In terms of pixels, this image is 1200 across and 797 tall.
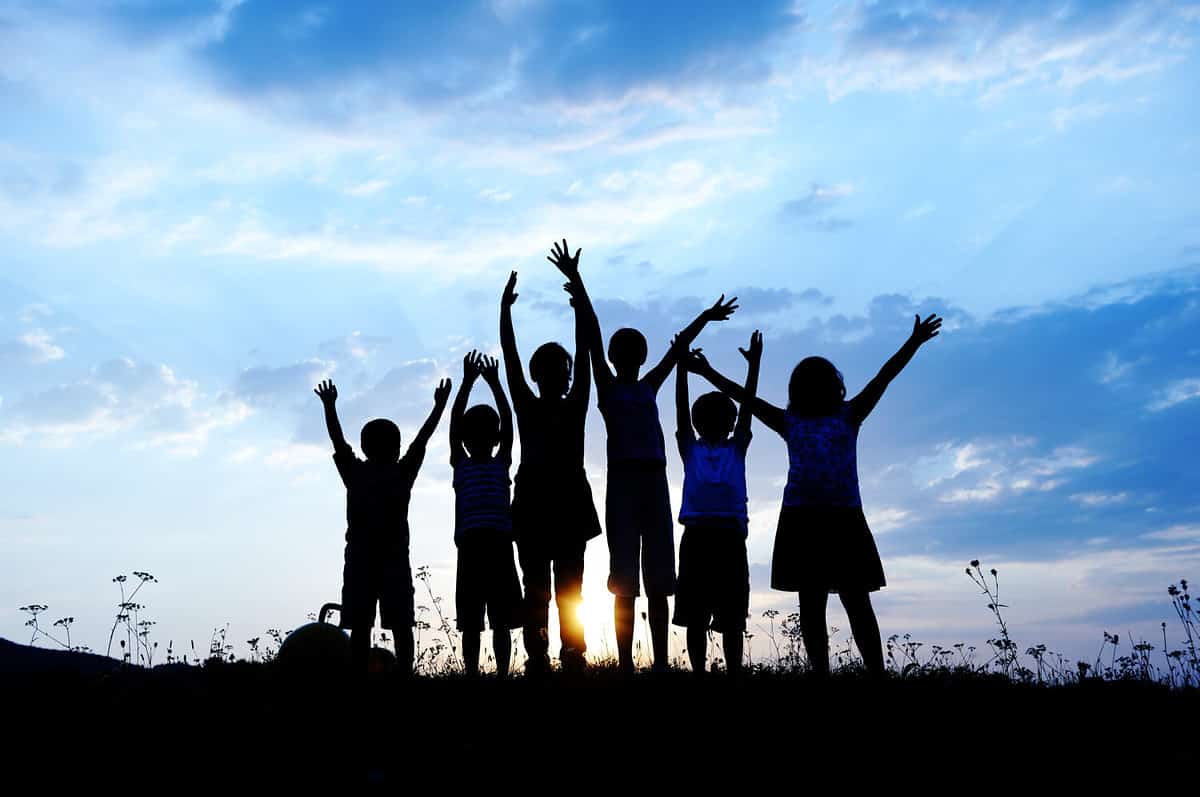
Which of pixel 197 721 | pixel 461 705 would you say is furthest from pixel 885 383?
pixel 197 721

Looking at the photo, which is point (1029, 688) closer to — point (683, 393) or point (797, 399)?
point (797, 399)

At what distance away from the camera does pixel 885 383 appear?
9.02 metres

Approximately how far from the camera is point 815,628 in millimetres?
8797

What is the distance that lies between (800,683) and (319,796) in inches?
183

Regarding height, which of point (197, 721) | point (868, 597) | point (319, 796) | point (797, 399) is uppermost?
point (797, 399)

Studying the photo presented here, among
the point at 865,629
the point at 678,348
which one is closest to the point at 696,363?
the point at 678,348

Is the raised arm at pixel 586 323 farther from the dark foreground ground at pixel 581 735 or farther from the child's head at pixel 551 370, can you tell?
the dark foreground ground at pixel 581 735

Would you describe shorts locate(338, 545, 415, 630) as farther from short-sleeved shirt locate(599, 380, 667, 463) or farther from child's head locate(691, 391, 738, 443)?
child's head locate(691, 391, 738, 443)

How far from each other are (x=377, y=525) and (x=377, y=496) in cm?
29

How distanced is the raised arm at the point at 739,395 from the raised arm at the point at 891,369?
637 millimetres

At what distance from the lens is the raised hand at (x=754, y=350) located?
31.2 ft

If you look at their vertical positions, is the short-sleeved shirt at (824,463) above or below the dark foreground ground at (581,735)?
above

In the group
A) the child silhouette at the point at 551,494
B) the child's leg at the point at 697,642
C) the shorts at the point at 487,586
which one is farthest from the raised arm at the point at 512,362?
the child's leg at the point at 697,642

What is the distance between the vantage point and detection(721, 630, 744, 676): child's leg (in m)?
9.24
